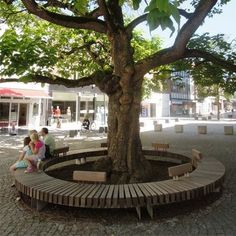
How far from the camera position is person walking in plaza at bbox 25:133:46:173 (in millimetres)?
7463

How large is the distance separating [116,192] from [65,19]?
4.51 m

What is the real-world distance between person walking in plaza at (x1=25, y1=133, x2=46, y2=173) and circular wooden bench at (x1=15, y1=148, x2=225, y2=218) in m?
0.59

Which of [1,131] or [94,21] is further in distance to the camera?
[1,131]

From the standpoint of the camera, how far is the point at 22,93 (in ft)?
87.6

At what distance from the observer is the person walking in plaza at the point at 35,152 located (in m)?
7.46

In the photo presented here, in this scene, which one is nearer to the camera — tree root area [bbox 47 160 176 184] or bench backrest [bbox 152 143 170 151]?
tree root area [bbox 47 160 176 184]

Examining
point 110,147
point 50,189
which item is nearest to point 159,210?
point 50,189

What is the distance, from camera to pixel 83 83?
9.07m

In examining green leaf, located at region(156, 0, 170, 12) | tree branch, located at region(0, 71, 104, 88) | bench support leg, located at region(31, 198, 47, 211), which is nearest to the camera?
green leaf, located at region(156, 0, 170, 12)

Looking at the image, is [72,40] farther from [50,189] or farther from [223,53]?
[50,189]

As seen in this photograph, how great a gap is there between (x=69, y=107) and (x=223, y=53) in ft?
84.8

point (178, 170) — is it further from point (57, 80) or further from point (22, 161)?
point (57, 80)

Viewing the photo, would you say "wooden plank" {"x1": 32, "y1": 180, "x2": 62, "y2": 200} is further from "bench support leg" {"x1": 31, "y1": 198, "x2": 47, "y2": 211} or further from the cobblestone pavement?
the cobblestone pavement

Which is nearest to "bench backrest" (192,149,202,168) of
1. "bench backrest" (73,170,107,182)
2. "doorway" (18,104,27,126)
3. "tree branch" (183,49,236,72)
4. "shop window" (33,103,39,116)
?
"tree branch" (183,49,236,72)
